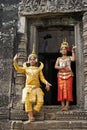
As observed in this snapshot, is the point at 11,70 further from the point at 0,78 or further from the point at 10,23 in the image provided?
the point at 10,23

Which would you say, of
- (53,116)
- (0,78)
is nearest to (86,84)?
(53,116)

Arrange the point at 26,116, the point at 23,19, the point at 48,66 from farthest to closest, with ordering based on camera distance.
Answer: the point at 48,66
the point at 23,19
the point at 26,116

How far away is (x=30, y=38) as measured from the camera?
824cm

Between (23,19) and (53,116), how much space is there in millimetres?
2819

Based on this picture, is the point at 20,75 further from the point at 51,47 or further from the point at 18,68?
the point at 51,47

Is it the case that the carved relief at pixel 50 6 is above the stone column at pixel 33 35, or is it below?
above

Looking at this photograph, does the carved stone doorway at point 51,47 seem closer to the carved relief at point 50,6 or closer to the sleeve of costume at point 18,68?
the carved relief at point 50,6

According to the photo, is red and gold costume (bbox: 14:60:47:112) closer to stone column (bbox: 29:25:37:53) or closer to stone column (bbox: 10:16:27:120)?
stone column (bbox: 10:16:27:120)

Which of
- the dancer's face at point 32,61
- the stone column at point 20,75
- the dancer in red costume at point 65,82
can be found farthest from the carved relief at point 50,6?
the dancer's face at point 32,61

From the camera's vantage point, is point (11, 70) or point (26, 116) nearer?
point (26, 116)

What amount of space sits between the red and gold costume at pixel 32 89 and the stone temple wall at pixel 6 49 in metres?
0.59

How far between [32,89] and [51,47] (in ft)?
7.05

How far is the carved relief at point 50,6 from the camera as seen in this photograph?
817cm

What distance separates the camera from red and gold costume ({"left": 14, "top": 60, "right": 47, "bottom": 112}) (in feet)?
22.8
